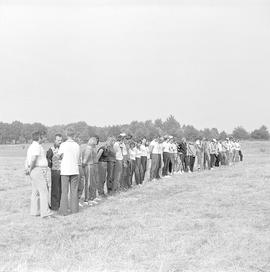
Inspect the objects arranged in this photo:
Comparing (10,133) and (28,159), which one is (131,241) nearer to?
(28,159)

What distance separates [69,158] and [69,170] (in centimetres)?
27

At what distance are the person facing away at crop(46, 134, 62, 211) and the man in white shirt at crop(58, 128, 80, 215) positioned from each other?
57 centimetres

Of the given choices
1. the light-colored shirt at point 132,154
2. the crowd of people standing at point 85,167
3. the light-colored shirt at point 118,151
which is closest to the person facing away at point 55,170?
the crowd of people standing at point 85,167

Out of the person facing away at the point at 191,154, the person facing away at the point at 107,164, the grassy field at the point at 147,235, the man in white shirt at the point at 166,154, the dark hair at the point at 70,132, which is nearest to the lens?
the grassy field at the point at 147,235

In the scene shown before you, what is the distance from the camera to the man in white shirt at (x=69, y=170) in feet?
41.3

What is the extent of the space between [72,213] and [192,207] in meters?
2.74

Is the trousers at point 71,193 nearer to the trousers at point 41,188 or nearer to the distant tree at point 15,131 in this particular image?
the trousers at point 41,188

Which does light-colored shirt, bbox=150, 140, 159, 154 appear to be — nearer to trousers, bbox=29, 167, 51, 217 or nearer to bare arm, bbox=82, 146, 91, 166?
bare arm, bbox=82, 146, 91, 166

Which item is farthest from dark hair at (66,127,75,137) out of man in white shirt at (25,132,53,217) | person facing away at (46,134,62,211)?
man in white shirt at (25,132,53,217)

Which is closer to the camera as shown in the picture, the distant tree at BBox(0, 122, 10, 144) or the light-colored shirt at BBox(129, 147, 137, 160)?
the light-colored shirt at BBox(129, 147, 137, 160)

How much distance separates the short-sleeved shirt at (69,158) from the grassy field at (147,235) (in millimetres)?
970

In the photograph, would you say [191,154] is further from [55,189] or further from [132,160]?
[55,189]

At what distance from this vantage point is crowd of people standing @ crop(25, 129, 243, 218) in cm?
1212

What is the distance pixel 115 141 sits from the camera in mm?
16734
